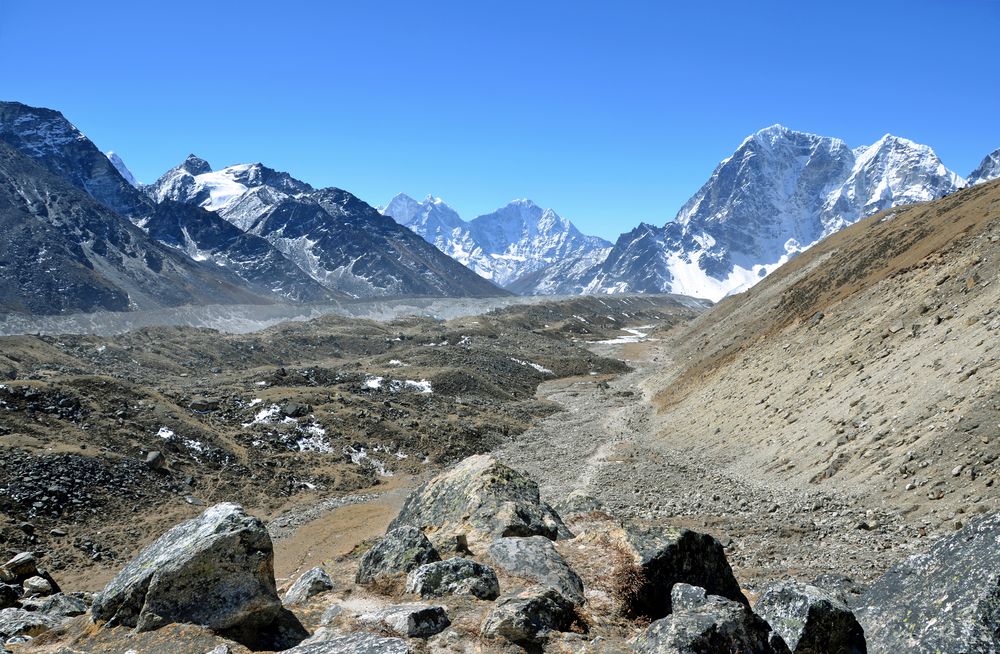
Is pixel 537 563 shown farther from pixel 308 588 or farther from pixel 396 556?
pixel 308 588

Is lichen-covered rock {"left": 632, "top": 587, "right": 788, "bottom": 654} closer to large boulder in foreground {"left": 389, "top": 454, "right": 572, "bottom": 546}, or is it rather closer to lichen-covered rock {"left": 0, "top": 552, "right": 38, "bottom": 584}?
large boulder in foreground {"left": 389, "top": 454, "right": 572, "bottom": 546}

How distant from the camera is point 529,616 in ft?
28.0

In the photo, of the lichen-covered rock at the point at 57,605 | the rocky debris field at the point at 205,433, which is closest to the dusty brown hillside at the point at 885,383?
the rocky debris field at the point at 205,433

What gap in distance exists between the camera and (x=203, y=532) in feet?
31.1

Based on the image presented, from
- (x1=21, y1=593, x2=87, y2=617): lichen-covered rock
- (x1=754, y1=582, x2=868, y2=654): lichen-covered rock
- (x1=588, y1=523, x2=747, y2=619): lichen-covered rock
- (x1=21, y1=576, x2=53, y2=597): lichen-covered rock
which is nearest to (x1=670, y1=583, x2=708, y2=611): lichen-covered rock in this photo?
(x1=754, y1=582, x2=868, y2=654): lichen-covered rock

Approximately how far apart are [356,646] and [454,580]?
2.64 metres

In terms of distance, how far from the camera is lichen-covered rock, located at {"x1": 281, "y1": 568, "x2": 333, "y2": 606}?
10969 mm

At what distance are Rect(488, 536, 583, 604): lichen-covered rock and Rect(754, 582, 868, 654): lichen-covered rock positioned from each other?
2.90 metres

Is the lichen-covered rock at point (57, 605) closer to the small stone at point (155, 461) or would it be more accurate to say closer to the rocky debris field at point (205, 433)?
the rocky debris field at point (205, 433)

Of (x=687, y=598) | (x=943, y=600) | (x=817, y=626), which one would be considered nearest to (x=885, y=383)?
(x=943, y=600)

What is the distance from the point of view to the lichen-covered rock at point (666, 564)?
10.6 m

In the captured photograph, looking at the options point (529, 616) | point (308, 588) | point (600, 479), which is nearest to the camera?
point (529, 616)

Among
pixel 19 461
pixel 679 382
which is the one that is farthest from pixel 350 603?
pixel 679 382

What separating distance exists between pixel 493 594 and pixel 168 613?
179 inches
